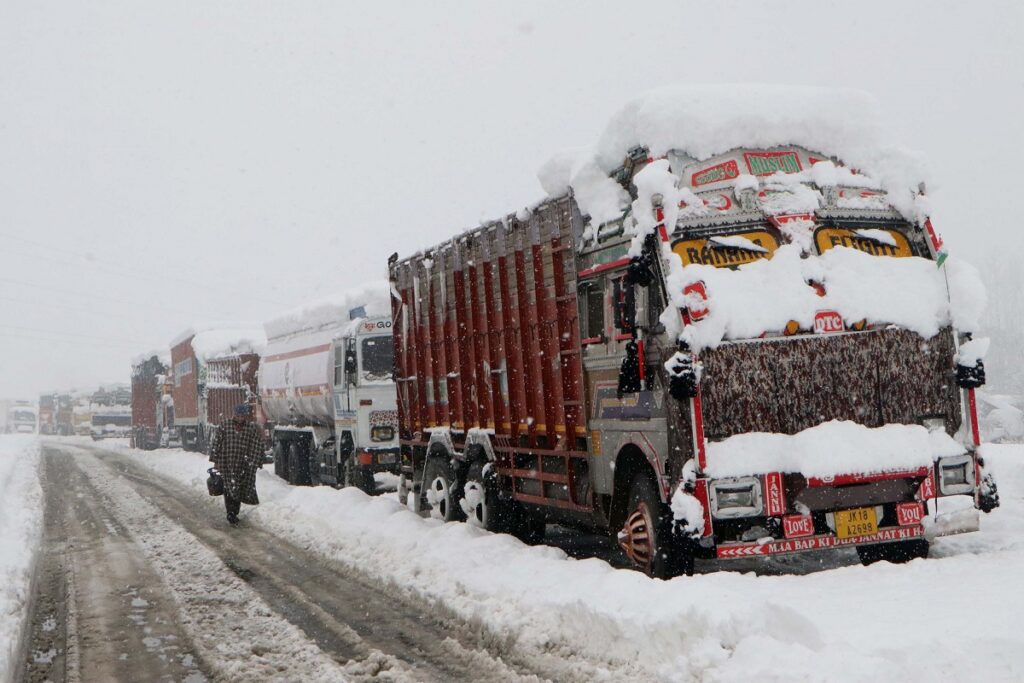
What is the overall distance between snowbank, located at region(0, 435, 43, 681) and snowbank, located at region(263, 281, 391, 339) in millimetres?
5917

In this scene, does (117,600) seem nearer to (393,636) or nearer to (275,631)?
(275,631)

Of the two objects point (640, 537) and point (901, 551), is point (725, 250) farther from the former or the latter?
point (901, 551)

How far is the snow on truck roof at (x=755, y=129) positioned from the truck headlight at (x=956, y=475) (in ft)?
6.51

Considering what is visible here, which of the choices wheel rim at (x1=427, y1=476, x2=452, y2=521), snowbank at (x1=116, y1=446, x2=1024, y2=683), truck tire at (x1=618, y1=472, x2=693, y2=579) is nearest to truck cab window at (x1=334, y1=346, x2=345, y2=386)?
wheel rim at (x1=427, y1=476, x2=452, y2=521)

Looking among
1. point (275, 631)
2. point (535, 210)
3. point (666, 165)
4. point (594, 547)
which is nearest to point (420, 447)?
point (594, 547)

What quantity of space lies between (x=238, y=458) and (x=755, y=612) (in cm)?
1110

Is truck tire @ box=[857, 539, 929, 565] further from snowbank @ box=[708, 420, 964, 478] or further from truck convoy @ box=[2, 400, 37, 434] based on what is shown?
truck convoy @ box=[2, 400, 37, 434]

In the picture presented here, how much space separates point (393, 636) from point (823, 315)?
3.94 meters

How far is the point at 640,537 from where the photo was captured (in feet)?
25.8

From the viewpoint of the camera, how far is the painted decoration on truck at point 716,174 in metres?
7.62

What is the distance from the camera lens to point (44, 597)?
9.51 m

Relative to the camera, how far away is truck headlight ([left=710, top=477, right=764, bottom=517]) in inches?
274

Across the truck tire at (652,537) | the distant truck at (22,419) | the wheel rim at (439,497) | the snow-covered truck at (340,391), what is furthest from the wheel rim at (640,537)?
the distant truck at (22,419)

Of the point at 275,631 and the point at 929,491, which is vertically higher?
the point at 929,491
